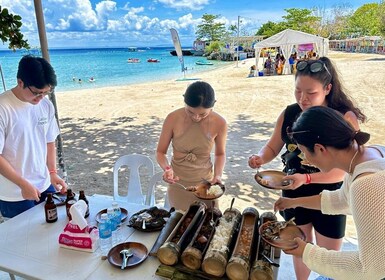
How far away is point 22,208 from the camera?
1.86m

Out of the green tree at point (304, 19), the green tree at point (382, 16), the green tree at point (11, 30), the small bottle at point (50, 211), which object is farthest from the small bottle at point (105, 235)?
the green tree at point (304, 19)

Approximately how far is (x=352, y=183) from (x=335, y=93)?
828 mm

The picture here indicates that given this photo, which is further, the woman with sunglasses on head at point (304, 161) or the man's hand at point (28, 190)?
the man's hand at point (28, 190)

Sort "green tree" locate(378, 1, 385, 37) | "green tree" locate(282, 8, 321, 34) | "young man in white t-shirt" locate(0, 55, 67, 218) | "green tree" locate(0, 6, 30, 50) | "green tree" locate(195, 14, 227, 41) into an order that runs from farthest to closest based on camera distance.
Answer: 1. "green tree" locate(195, 14, 227, 41)
2. "green tree" locate(282, 8, 321, 34)
3. "green tree" locate(378, 1, 385, 37)
4. "green tree" locate(0, 6, 30, 50)
5. "young man in white t-shirt" locate(0, 55, 67, 218)

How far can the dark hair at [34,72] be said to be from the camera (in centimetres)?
158

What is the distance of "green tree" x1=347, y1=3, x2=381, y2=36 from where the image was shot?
26.5 metres

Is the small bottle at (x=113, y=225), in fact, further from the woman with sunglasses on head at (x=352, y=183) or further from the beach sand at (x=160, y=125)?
the beach sand at (x=160, y=125)

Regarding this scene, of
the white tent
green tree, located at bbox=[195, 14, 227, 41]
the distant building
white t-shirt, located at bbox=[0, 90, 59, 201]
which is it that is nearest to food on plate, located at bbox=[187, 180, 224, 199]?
white t-shirt, located at bbox=[0, 90, 59, 201]

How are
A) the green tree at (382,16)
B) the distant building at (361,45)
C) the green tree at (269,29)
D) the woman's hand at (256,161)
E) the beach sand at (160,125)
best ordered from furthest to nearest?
1. the green tree at (269,29)
2. the distant building at (361,45)
3. the green tree at (382,16)
4. the beach sand at (160,125)
5. the woman's hand at (256,161)

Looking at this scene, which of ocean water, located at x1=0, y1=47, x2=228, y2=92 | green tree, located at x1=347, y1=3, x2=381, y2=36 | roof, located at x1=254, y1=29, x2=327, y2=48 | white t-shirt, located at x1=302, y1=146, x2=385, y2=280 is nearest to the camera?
white t-shirt, located at x1=302, y1=146, x2=385, y2=280

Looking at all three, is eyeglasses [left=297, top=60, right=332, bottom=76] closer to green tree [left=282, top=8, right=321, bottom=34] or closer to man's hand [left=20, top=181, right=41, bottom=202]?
man's hand [left=20, top=181, right=41, bottom=202]

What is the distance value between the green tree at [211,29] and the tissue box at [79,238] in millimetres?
40251

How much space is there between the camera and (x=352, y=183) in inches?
36.0

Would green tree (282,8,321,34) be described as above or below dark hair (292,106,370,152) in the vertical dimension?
above
